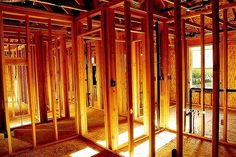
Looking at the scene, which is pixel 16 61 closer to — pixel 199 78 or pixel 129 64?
pixel 129 64

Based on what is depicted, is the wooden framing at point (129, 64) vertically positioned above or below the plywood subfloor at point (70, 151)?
above

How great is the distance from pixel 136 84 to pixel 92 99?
2.66 metres

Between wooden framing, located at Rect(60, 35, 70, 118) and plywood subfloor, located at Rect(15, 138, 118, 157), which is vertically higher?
wooden framing, located at Rect(60, 35, 70, 118)

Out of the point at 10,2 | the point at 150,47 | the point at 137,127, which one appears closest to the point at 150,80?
the point at 150,47

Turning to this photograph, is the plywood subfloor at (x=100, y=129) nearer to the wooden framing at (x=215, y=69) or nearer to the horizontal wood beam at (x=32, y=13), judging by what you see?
the wooden framing at (x=215, y=69)

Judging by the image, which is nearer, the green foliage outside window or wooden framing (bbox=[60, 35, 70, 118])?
wooden framing (bbox=[60, 35, 70, 118])

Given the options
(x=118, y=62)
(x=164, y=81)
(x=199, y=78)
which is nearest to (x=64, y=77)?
(x=118, y=62)

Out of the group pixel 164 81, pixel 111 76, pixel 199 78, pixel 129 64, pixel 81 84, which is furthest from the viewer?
pixel 199 78

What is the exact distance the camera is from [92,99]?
24.3ft

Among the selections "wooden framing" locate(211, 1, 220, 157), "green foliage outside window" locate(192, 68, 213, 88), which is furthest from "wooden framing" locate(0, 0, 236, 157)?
"green foliage outside window" locate(192, 68, 213, 88)

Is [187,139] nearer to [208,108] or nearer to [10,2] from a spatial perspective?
[208,108]

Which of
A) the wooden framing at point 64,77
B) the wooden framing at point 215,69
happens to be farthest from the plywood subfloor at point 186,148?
the wooden framing at point 64,77

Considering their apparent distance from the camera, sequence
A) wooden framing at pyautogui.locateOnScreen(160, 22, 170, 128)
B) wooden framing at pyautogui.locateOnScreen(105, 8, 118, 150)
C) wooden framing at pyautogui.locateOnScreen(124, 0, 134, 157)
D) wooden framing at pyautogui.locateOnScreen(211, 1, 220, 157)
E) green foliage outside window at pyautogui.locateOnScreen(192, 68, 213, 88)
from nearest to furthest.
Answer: wooden framing at pyautogui.locateOnScreen(211, 1, 220, 157) < wooden framing at pyautogui.locateOnScreen(124, 0, 134, 157) < wooden framing at pyautogui.locateOnScreen(105, 8, 118, 150) < wooden framing at pyautogui.locateOnScreen(160, 22, 170, 128) < green foliage outside window at pyautogui.locateOnScreen(192, 68, 213, 88)

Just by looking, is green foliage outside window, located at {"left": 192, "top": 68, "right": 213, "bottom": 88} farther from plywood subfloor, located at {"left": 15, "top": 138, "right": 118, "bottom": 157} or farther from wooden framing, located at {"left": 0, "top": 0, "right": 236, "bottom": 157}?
plywood subfloor, located at {"left": 15, "top": 138, "right": 118, "bottom": 157}
